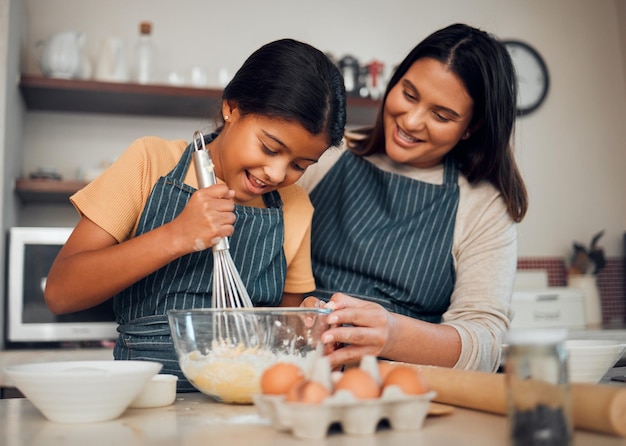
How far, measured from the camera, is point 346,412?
0.65 meters

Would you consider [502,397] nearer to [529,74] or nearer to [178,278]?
[178,278]

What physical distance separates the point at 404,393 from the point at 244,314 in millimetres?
251

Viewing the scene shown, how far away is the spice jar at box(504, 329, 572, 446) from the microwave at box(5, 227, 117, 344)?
2009 millimetres

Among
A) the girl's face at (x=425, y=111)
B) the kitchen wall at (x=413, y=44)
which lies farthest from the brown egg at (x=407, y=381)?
the kitchen wall at (x=413, y=44)

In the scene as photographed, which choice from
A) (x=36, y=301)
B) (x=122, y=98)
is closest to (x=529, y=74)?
(x=122, y=98)

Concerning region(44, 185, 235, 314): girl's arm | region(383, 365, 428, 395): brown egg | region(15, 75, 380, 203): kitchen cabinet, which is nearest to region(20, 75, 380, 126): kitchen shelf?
region(15, 75, 380, 203): kitchen cabinet

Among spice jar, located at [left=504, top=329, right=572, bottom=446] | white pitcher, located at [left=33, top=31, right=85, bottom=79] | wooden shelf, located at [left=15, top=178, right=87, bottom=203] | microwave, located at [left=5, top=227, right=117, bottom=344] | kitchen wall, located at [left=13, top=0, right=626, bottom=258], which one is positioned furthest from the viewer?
kitchen wall, located at [left=13, top=0, right=626, bottom=258]

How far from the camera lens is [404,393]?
0.66 meters

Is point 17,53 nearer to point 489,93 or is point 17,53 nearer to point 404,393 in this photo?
point 489,93

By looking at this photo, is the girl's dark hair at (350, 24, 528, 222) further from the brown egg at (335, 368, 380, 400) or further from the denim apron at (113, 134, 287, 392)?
the brown egg at (335, 368, 380, 400)

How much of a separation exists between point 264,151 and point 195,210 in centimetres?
18

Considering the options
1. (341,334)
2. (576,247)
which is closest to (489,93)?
(341,334)

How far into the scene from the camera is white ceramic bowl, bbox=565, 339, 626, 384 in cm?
88

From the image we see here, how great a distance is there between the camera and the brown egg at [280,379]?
688mm
